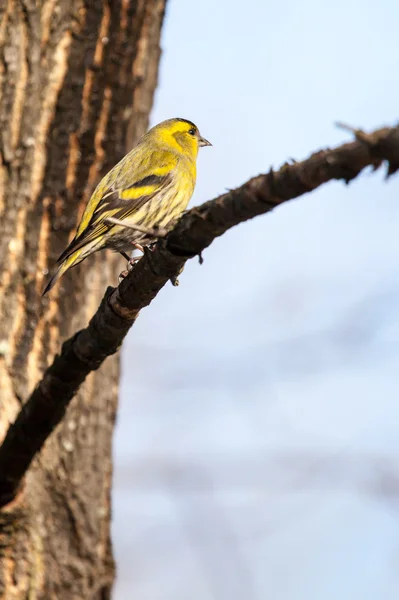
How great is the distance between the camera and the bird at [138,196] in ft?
14.5

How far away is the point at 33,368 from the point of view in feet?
14.7

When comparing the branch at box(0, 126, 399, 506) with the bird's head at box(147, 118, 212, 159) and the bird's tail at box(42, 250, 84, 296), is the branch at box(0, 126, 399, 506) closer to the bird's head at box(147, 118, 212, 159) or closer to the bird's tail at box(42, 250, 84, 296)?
the bird's tail at box(42, 250, 84, 296)

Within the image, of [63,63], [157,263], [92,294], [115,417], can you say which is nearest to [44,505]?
[115,417]

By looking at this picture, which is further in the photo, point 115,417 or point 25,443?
point 115,417

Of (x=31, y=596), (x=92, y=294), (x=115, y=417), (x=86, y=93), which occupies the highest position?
(x=86, y=93)

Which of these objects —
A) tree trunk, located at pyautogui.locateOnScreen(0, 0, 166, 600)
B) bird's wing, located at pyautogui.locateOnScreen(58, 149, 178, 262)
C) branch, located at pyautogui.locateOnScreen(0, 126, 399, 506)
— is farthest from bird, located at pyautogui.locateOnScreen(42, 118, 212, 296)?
branch, located at pyautogui.locateOnScreen(0, 126, 399, 506)

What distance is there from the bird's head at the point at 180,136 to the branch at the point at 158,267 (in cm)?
257

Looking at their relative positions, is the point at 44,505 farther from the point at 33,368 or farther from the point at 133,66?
the point at 133,66

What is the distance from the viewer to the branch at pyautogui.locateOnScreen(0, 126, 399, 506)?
2.16 meters

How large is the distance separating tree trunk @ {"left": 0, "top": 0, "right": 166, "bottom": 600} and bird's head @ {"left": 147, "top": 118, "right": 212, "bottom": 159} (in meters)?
0.73

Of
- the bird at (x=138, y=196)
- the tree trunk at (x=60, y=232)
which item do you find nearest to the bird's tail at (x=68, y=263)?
the bird at (x=138, y=196)

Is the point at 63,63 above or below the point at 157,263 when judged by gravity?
above

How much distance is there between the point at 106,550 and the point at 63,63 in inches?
98.0

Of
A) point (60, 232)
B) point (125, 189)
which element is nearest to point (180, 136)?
point (125, 189)
